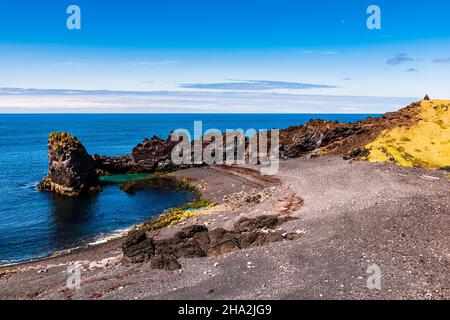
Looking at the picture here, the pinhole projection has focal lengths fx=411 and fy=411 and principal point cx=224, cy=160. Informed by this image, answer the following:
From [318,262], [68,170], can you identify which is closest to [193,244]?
[318,262]

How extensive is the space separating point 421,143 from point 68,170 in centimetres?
6168

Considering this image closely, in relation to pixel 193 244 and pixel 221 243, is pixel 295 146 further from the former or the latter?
pixel 193 244

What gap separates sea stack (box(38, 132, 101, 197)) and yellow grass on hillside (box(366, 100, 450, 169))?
50.1 metres

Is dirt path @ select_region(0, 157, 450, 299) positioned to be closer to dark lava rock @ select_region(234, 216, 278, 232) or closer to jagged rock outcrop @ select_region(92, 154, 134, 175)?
dark lava rock @ select_region(234, 216, 278, 232)

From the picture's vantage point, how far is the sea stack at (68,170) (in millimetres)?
72188

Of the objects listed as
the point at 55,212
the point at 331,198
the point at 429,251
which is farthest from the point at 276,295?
the point at 55,212

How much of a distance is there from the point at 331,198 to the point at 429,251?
1952 centimetres

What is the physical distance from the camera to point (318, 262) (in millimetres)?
29703

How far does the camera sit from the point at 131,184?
7681 centimetres

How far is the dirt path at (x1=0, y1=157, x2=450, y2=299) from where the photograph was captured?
1014 inches

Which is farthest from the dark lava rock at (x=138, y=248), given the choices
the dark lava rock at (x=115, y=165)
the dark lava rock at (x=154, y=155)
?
the dark lava rock at (x=115, y=165)

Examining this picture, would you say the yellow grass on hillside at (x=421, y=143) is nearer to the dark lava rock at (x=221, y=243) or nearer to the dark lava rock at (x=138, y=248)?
the dark lava rock at (x=221, y=243)

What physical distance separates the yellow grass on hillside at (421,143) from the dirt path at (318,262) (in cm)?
1510

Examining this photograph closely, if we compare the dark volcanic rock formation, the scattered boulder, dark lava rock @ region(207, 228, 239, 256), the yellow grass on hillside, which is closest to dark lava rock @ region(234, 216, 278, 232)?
the scattered boulder
